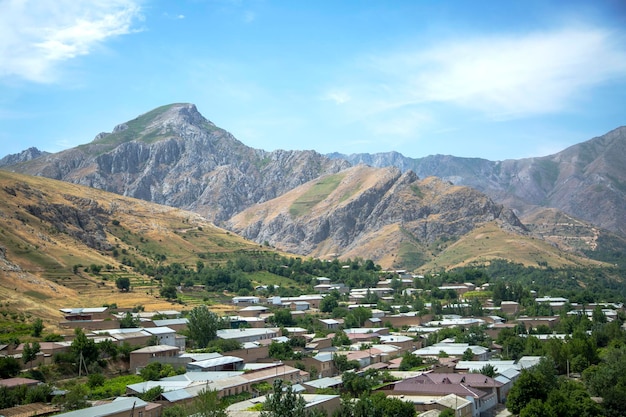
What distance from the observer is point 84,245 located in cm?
12706

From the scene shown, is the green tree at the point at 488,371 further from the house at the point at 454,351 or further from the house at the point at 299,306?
the house at the point at 299,306

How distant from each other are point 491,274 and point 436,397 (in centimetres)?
11476

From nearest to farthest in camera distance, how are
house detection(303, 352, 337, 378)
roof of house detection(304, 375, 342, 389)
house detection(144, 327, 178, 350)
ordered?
roof of house detection(304, 375, 342, 389)
house detection(303, 352, 337, 378)
house detection(144, 327, 178, 350)

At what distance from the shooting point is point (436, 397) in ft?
179

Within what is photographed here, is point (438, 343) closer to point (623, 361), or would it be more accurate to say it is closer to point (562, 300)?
point (623, 361)

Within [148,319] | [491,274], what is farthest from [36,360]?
[491,274]

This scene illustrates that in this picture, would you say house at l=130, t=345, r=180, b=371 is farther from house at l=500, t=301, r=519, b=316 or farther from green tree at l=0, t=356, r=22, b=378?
house at l=500, t=301, r=519, b=316

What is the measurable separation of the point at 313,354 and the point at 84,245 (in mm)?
66592

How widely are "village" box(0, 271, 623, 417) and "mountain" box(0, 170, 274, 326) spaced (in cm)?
712

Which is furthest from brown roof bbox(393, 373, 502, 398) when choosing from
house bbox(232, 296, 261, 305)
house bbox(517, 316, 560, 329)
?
house bbox(232, 296, 261, 305)

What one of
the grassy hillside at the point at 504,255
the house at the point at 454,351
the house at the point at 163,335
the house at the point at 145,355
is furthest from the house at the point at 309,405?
the grassy hillside at the point at 504,255

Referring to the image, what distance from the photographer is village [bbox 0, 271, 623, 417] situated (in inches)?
2062

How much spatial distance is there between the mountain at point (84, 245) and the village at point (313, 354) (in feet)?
23.4

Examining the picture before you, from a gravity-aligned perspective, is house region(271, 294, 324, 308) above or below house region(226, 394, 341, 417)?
above
